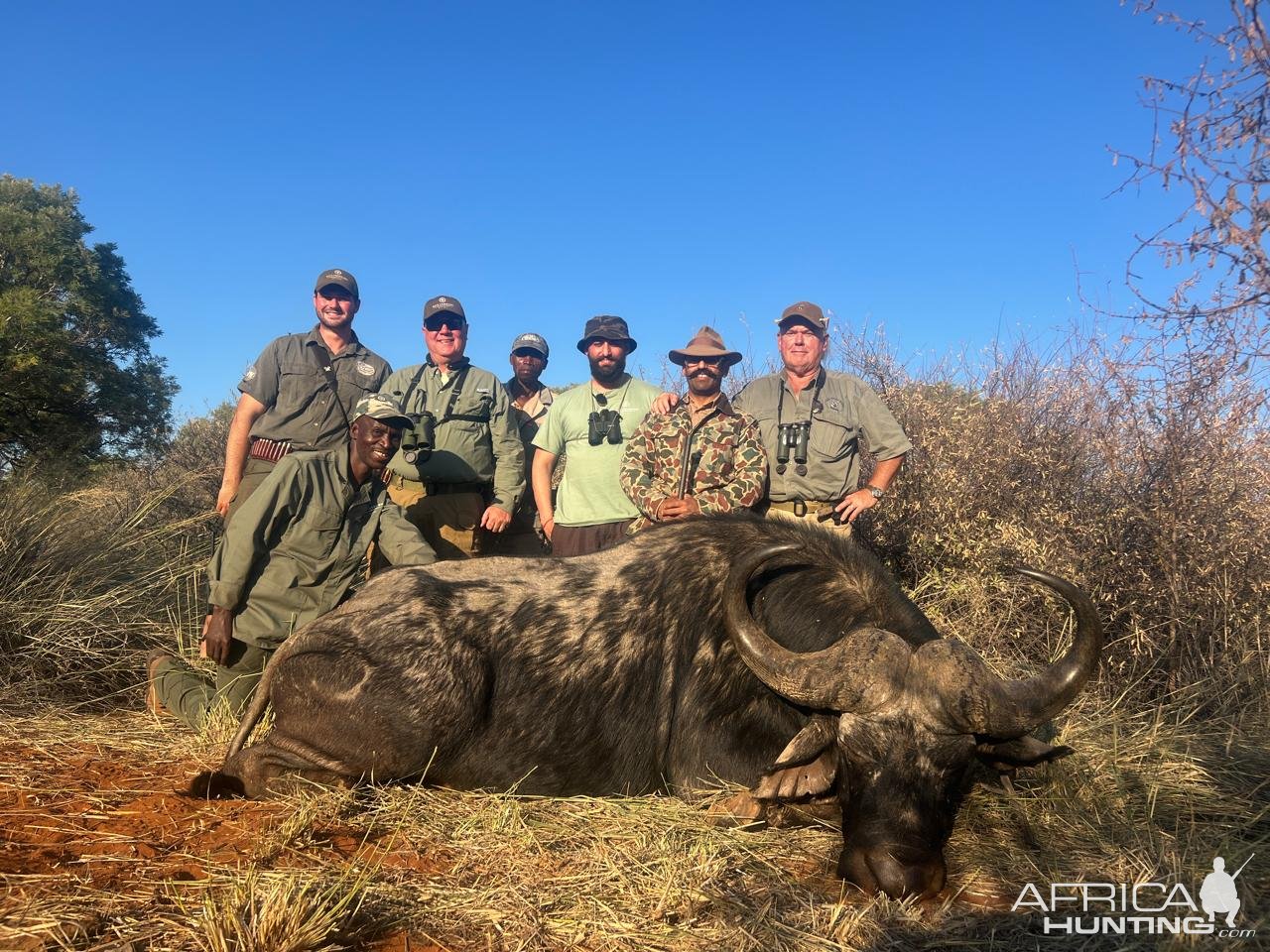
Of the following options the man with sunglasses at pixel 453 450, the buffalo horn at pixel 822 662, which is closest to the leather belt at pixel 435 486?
the man with sunglasses at pixel 453 450

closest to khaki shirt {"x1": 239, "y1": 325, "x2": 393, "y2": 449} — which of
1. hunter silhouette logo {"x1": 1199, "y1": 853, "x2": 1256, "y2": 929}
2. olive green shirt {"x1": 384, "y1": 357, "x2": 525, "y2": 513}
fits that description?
olive green shirt {"x1": 384, "y1": 357, "x2": 525, "y2": 513}

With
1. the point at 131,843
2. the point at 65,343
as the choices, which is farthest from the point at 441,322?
the point at 65,343

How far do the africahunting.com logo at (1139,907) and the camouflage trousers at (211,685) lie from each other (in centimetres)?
403

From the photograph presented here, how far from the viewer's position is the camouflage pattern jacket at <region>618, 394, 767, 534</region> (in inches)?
213

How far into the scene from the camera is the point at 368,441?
15.7ft

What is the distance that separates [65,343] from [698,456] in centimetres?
1044

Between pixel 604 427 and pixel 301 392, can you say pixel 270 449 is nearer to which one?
pixel 301 392

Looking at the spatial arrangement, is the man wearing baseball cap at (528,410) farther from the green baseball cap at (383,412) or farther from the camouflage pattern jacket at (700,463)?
the green baseball cap at (383,412)

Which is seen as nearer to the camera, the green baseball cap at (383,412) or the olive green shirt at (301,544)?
the olive green shirt at (301,544)

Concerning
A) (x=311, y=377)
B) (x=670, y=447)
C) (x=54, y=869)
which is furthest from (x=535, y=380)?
(x=54, y=869)

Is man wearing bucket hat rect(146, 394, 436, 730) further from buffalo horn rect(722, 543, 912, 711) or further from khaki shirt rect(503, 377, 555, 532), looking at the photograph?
khaki shirt rect(503, 377, 555, 532)

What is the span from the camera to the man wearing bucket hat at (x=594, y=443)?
630 cm

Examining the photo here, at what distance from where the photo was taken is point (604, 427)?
251 inches

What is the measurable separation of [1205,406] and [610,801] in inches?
181
